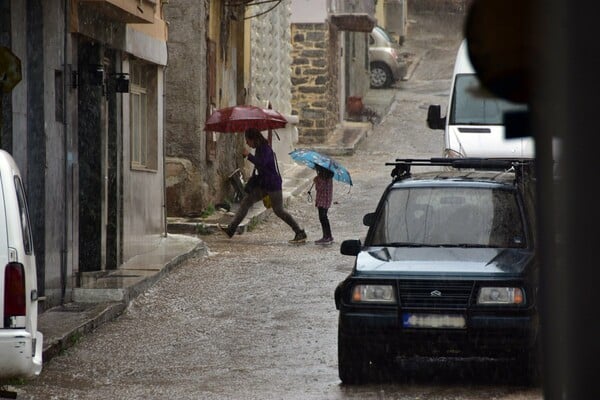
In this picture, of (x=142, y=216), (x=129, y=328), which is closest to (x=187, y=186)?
(x=142, y=216)

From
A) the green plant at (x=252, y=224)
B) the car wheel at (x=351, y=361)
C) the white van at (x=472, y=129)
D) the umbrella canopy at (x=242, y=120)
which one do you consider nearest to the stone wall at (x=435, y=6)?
the green plant at (x=252, y=224)

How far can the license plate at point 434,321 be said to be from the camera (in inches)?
359

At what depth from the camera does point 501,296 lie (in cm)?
913

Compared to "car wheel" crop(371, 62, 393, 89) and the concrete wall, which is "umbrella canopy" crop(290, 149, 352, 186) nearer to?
the concrete wall

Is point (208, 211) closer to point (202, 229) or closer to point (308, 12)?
point (202, 229)

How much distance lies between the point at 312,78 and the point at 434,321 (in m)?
24.8

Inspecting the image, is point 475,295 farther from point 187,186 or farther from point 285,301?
point 187,186

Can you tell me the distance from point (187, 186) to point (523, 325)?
13309 mm

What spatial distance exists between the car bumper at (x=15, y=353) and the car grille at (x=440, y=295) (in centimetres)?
281

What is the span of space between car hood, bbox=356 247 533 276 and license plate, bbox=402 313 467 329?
12.7 inches

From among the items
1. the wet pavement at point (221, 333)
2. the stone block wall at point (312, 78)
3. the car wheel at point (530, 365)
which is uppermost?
the stone block wall at point (312, 78)

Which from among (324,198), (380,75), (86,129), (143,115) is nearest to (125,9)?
(86,129)

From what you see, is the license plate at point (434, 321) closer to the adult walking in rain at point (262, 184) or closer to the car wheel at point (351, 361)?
the car wheel at point (351, 361)

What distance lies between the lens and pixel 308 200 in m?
26.2
